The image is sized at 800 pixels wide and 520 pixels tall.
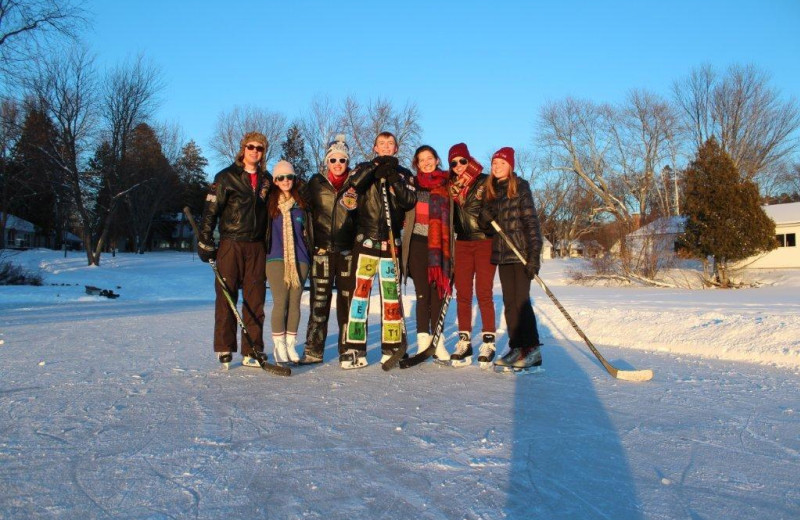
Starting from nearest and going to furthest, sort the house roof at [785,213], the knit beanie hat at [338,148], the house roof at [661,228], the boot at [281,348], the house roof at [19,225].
Answer: the boot at [281,348] < the knit beanie hat at [338,148] < the house roof at [661,228] < the house roof at [785,213] < the house roof at [19,225]

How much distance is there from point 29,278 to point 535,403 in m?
20.6

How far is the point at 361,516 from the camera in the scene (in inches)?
80.6

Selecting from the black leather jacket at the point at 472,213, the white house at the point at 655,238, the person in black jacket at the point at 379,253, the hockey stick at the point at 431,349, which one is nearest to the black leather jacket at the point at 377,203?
the person in black jacket at the point at 379,253

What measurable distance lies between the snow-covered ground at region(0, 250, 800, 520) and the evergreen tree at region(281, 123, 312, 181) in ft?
118

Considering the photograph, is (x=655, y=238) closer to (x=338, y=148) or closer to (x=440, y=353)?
(x=440, y=353)

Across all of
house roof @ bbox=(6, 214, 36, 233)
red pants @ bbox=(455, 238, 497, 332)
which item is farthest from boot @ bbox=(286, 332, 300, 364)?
house roof @ bbox=(6, 214, 36, 233)

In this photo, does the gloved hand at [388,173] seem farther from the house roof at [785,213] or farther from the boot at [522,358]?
the house roof at [785,213]

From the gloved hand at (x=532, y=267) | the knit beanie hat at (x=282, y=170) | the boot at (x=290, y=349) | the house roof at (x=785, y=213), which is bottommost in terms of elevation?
the boot at (x=290, y=349)

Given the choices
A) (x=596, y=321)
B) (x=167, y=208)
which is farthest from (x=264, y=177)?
(x=167, y=208)

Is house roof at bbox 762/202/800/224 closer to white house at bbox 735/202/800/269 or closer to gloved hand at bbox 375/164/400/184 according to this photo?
white house at bbox 735/202/800/269

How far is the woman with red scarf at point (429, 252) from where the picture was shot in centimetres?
534

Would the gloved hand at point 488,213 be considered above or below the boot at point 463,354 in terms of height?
above

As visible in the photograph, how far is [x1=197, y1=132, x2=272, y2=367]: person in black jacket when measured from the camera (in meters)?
4.95

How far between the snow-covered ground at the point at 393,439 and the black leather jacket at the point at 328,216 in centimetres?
114
